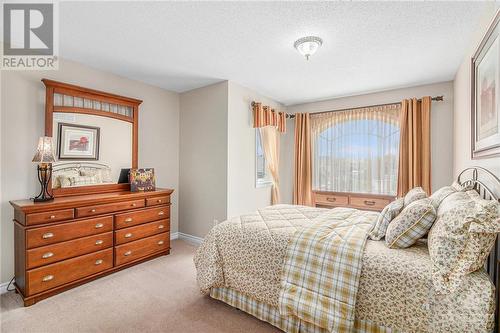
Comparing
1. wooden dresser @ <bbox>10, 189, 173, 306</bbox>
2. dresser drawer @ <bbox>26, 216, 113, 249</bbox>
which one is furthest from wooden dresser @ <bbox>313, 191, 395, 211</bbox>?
dresser drawer @ <bbox>26, 216, 113, 249</bbox>

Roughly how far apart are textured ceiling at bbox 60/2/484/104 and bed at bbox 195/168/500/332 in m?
1.38

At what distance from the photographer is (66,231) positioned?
2416mm

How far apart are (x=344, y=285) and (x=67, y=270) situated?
2631 millimetres

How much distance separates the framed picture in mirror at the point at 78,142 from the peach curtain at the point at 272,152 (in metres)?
2.63

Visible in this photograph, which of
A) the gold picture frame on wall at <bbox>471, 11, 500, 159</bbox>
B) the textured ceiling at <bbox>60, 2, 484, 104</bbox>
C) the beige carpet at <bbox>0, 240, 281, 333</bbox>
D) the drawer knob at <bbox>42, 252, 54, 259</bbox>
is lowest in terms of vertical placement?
the beige carpet at <bbox>0, 240, 281, 333</bbox>

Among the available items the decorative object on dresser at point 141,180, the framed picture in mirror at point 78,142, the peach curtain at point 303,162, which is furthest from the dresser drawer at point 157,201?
the peach curtain at point 303,162

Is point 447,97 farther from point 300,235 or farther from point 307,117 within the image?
point 300,235

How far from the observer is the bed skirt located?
1529 mm

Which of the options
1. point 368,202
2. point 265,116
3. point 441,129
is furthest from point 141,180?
point 441,129

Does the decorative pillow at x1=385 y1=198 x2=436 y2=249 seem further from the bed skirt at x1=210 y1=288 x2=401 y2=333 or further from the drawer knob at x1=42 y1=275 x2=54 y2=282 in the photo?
the drawer knob at x1=42 y1=275 x2=54 y2=282

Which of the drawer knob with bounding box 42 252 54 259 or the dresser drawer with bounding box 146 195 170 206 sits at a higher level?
the dresser drawer with bounding box 146 195 170 206

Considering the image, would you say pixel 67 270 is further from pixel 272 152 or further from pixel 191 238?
pixel 272 152

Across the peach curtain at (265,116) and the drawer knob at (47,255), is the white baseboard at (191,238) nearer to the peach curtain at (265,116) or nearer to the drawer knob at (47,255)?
the drawer knob at (47,255)

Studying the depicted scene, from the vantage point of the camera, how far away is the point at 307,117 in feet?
15.5
